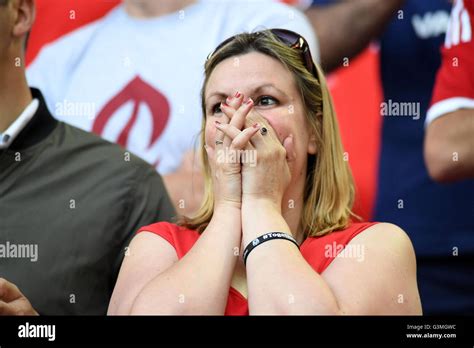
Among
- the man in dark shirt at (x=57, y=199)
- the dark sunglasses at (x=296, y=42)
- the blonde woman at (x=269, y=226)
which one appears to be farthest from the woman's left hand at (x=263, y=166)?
the man in dark shirt at (x=57, y=199)

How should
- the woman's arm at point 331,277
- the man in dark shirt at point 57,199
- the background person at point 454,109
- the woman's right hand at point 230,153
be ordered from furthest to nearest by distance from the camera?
the background person at point 454,109 → the man in dark shirt at point 57,199 → the woman's right hand at point 230,153 → the woman's arm at point 331,277

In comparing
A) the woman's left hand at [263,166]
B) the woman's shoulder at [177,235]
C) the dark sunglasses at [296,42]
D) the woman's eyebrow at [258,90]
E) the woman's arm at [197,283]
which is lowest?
the woman's arm at [197,283]

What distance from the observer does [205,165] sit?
2.06 meters

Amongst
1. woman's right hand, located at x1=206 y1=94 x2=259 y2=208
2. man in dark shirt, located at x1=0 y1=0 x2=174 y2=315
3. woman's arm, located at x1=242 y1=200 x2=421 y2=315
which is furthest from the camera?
man in dark shirt, located at x1=0 y1=0 x2=174 y2=315

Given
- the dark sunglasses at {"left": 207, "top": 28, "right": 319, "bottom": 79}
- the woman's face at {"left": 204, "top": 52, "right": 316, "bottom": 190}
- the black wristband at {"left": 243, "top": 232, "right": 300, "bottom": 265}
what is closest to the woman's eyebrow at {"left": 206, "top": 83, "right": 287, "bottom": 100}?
the woman's face at {"left": 204, "top": 52, "right": 316, "bottom": 190}

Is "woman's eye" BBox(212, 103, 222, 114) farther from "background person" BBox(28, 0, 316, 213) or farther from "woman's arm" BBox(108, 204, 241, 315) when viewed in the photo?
"background person" BBox(28, 0, 316, 213)

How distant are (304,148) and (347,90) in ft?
2.27

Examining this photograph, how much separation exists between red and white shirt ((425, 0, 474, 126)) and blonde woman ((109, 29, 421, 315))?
0.59 metres

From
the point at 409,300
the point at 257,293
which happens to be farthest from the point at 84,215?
the point at 409,300

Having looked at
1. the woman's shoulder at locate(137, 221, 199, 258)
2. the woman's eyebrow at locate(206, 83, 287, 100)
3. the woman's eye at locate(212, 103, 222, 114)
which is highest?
the woman's eyebrow at locate(206, 83, 287, 100)

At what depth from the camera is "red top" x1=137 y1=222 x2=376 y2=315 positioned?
1.80m

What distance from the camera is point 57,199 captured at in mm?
Result: 2277

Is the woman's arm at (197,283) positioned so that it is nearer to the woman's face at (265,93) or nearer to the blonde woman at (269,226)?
the blonde woman at (269,226)

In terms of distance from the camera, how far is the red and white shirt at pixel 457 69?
2.50 m
